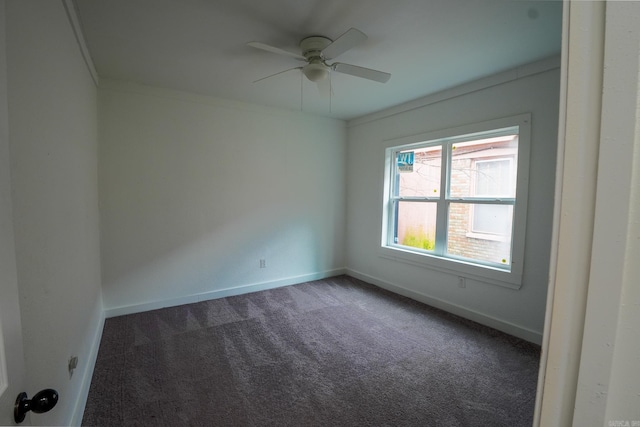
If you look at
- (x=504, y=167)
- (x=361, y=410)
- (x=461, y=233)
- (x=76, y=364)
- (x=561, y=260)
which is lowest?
(x=361, y=410)

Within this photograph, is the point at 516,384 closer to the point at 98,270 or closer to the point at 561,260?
the point at 561,260

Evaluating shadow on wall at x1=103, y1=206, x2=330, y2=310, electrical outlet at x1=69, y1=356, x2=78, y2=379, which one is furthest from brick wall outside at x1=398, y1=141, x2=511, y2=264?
electrical outlet at x1=69, y1=356, x2=78, y2=379

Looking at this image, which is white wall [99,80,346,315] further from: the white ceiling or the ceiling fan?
the ceiling fan

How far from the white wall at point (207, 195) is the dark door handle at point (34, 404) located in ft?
9.68

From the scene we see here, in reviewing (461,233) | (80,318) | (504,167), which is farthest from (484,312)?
(80,318)

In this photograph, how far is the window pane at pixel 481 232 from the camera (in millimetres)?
2893

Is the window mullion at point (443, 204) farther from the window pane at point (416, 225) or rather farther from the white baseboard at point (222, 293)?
the white baseboard at point (222, 293)

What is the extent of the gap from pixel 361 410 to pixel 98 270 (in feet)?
9.21

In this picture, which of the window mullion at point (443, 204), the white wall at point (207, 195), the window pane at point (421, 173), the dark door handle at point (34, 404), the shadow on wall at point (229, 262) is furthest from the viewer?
the window pane at point (421, 173)

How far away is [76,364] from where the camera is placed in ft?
5.66

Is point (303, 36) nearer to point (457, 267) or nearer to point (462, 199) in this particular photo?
point (462, 199)

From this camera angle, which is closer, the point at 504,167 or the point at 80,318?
the point at 80,318

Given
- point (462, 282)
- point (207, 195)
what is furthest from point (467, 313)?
point (207, 195)

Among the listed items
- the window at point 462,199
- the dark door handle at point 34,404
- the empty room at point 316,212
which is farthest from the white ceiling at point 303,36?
the dark door handle at point 34,404
